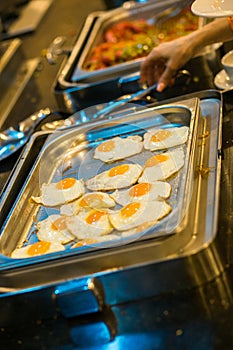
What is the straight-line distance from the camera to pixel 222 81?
8.17 feet

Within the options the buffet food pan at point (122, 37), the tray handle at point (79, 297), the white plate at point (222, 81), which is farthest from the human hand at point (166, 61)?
the tray handle at point (79, 297)

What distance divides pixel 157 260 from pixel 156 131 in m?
0.73

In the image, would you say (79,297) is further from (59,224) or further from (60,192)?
(60,192)

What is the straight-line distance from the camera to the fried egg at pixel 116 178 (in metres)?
1.93

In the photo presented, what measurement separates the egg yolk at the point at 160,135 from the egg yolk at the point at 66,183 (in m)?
0.32

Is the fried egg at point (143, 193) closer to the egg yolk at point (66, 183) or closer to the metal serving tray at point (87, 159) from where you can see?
the metal serving tray at point (87, 159)

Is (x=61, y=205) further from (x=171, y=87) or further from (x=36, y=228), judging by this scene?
(x=171, y=87)

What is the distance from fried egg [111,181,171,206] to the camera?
1.79 metres

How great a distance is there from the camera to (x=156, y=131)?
2.14 metres

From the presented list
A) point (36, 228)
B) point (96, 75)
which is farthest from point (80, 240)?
point (96, 75)

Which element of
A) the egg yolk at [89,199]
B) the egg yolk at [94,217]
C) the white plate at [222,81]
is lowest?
the white plate at [222,81]

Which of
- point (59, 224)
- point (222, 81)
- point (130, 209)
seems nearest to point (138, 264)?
point (130, 209)

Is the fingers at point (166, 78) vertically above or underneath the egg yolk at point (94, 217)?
underneath

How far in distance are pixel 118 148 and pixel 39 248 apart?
56cm
